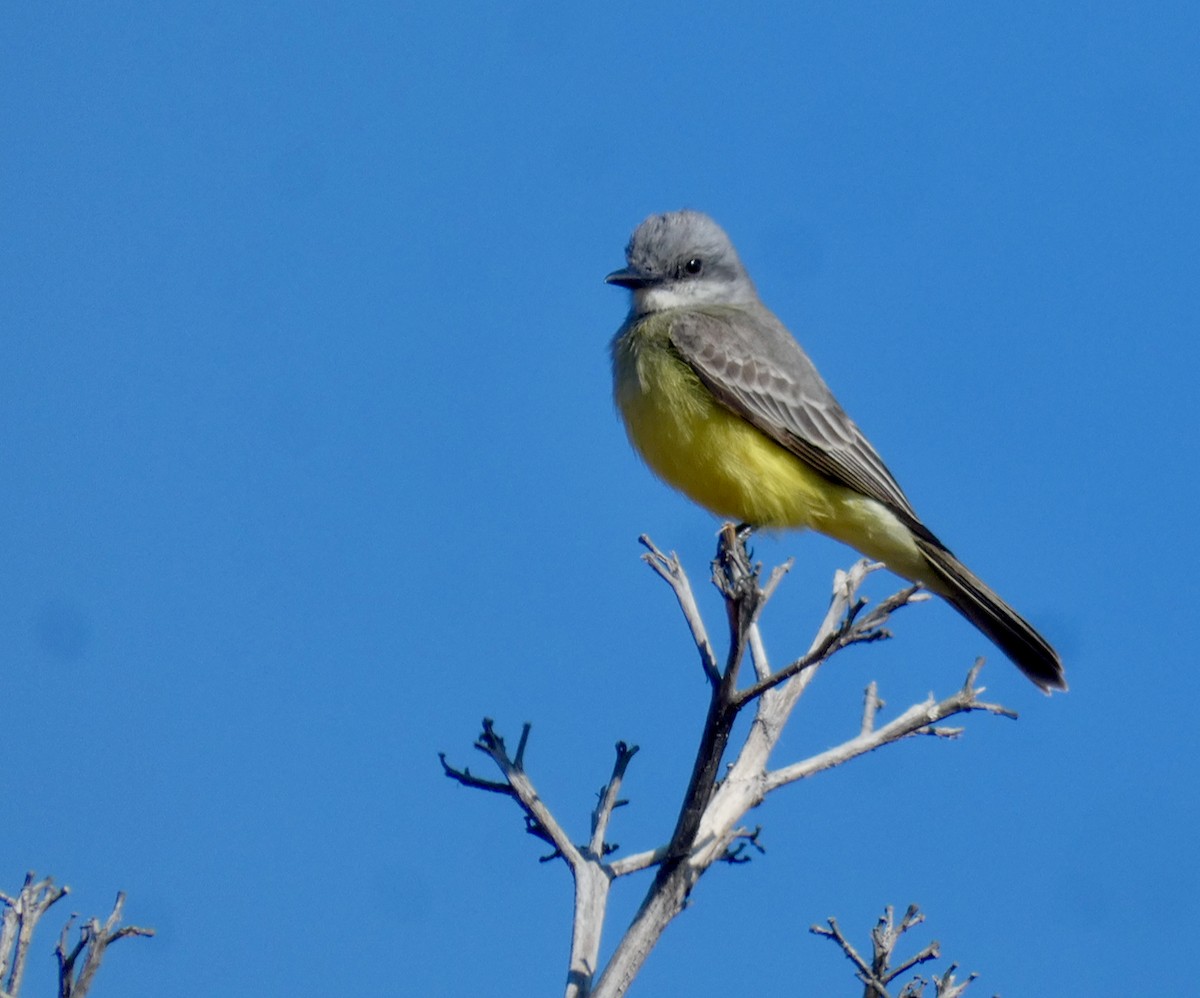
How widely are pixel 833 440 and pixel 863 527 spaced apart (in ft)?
1.40

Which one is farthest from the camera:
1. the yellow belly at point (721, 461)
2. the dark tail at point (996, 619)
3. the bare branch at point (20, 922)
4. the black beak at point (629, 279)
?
the black beak at point (629, 279)

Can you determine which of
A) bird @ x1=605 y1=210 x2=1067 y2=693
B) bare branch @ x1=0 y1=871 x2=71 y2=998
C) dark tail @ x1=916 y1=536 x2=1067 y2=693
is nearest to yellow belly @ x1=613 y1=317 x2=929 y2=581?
bird @ x1=605 y1=210 x2=1067 y2=693

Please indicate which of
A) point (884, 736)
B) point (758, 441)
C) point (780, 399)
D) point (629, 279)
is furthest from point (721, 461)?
point (884, 736)

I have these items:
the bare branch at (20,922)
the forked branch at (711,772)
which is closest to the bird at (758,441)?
the forked branch at (711,772)

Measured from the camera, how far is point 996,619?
684cm

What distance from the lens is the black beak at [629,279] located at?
7.38 m

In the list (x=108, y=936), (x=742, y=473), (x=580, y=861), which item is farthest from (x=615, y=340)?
(x=108, y=936)

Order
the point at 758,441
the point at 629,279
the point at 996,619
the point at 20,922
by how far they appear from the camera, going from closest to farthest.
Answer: the point at 20,922, the point at 758,441, the point at 996,619, the point at 629,279

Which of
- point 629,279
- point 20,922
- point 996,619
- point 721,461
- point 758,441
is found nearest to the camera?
point 20,922

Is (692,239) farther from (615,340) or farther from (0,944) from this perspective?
(0,944)

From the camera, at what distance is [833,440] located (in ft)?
22.9

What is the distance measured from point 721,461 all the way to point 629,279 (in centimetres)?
136

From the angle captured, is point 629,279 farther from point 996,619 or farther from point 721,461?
point 996,619

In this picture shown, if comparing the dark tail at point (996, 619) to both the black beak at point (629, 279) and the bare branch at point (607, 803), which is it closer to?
the black beak at point (629, 279)
